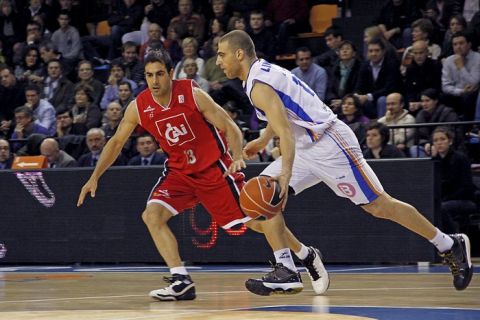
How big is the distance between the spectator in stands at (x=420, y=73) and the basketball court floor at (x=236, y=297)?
3030 mm

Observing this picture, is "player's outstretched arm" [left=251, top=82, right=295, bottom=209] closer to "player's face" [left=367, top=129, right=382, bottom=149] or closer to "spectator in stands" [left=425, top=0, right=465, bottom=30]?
"player's face" [left=367, top=129, right=382, bottom=149]

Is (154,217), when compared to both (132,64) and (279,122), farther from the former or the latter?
(132,64)

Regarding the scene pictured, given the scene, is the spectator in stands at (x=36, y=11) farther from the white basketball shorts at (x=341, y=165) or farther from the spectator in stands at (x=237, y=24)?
the white basketball shorts at (x=341, y=165)

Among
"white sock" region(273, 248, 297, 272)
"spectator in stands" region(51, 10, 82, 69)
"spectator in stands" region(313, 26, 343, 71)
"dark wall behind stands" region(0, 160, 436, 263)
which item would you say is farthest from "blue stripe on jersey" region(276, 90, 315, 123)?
"spectator in stands" region(51, 10, 82, 69)

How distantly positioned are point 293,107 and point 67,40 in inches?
457

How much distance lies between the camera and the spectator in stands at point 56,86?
55.5ft

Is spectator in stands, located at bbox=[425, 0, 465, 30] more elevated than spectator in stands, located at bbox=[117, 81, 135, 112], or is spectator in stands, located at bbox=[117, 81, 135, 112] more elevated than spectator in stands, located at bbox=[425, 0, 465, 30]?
spectator in stands, located at bbox=[425, 0, 465, 30]

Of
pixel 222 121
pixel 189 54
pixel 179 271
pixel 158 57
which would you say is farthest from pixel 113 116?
pixel 179 271

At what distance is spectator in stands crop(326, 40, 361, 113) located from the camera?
14.4 metres

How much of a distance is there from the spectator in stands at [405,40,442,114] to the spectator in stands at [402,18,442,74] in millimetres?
185

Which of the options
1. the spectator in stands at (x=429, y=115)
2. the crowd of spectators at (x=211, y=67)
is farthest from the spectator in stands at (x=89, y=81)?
the spectator in stands at (x=429, y=115)

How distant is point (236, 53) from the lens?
788 cm

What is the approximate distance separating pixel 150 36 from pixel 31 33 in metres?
2.91

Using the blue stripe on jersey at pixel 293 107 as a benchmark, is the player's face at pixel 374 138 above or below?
below
